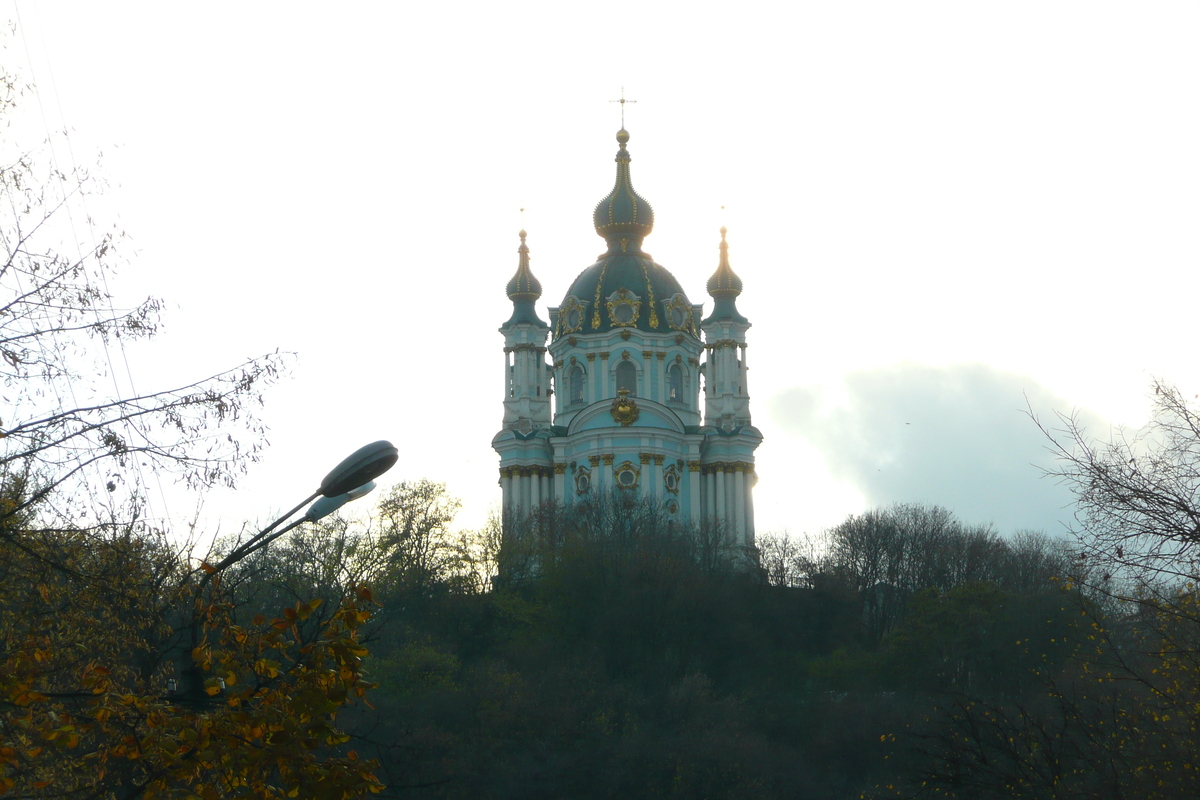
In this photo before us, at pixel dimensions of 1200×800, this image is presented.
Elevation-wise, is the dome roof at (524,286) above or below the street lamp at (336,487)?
above

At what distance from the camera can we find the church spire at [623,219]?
6681cm

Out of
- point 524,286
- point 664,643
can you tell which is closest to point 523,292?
point 524,286

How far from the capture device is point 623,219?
6675 centimetres

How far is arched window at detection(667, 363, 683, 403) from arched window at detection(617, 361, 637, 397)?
1.67 meters

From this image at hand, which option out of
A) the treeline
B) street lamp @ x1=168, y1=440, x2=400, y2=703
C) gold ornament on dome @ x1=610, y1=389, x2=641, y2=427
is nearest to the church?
gold ornament on dome @ x1=610, y1=389, x2=641, y2=427

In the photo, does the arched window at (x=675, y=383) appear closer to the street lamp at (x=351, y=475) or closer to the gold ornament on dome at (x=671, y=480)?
the gold ornament on dome at (x=671, y=480)

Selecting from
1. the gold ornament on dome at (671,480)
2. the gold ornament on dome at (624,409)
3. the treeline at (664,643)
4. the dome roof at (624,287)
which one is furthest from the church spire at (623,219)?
the treeline at (664,643)

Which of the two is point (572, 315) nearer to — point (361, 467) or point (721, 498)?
point (721, 498)

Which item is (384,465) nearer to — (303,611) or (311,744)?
(303,611)

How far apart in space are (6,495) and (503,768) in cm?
2647

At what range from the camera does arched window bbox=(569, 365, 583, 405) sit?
64.4m

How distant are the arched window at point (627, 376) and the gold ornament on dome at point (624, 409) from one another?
1833mm

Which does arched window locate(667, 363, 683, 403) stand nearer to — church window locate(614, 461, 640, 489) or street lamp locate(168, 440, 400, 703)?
church window locate(614, 461, 640, 489)

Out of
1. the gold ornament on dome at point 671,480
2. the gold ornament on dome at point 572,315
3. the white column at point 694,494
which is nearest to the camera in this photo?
Answer: the gold ornament on dome at point 671,480
